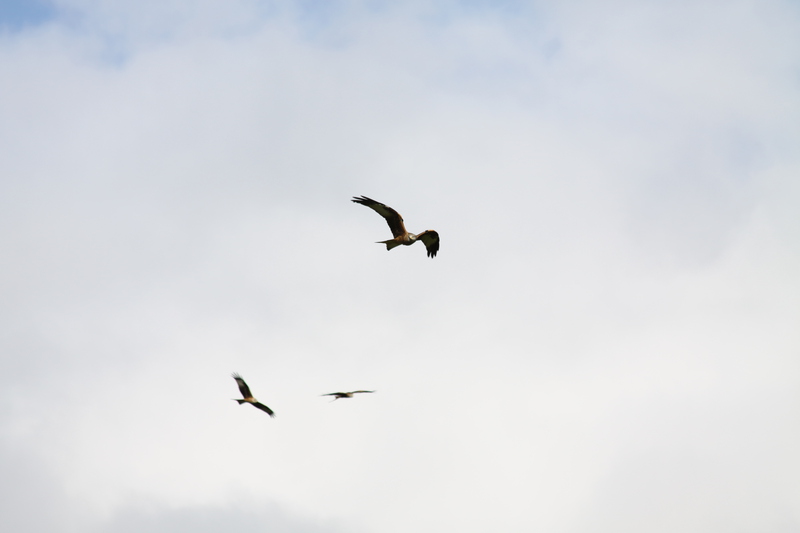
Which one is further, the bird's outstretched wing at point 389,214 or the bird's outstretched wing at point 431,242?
the bird's outstretched wing at point 431,242

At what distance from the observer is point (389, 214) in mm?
43156

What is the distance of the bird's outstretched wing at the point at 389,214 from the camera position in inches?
1681

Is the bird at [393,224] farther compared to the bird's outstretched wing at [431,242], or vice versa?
the bird's outstretched wing at [431,242]

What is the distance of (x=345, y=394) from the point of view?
3562 centimetres

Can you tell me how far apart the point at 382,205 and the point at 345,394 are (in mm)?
10875

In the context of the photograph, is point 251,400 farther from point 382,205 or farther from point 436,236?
point 436,236

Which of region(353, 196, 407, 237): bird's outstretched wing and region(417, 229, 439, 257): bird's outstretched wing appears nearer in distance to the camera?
region(353, 196, 407, 237): bird's outstretched wing

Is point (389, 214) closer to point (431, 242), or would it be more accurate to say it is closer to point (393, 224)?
point (393, 224)

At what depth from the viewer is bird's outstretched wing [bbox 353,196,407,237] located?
42.7 meters

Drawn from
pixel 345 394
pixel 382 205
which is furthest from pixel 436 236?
pixel 345 394

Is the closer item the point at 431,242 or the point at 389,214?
the point at 389,214

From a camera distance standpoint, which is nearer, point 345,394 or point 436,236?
point 345,394

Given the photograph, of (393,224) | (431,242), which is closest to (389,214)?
(393,224)

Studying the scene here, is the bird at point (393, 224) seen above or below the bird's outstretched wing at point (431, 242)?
below
